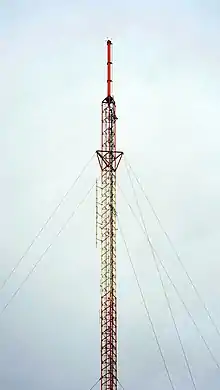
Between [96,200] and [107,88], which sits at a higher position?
[107,88]

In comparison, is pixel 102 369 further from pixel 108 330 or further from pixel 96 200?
pixel 96 200

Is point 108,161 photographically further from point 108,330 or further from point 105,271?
point 108,330

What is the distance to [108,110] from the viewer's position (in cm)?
7162

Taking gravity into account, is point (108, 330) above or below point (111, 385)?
above

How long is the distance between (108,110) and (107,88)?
217 cm

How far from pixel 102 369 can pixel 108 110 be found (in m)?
23.3

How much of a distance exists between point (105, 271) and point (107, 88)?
16850 mm

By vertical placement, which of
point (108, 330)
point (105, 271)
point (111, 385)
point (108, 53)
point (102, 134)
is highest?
point (108, 53)

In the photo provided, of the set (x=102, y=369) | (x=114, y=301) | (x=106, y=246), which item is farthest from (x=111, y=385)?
(x=106, y=246)

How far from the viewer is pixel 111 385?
225 feet


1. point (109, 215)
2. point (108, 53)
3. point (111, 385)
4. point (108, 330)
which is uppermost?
point (108, 53)

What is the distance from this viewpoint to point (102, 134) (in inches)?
2817

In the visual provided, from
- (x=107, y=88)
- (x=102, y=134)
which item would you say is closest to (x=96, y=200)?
(x=102, y=134)

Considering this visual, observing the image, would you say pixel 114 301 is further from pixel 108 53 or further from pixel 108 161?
pixel 108 53
